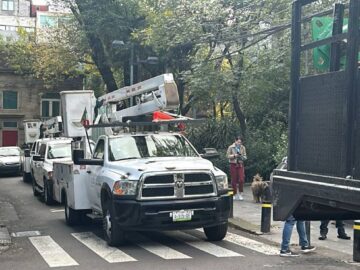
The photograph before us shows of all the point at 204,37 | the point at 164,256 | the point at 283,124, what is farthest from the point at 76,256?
the point at 283,124

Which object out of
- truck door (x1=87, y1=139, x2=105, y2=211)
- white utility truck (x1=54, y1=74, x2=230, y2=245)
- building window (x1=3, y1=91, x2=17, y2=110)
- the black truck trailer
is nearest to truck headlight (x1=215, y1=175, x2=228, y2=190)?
white utility truck (x1=54, y1=74, x2=230, y2=245)

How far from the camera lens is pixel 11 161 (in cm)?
2784

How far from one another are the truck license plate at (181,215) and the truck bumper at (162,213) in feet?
0.15

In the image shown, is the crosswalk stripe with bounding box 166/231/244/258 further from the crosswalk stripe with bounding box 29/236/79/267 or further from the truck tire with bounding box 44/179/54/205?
the truck tire with bounding box 44/179/54/205

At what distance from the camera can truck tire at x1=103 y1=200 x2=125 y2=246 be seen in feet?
31.1

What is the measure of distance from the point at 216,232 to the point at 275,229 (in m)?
1.92

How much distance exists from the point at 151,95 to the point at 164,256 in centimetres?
375

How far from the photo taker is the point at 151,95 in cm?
1152

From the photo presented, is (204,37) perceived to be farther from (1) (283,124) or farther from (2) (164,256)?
(2) (164,256)

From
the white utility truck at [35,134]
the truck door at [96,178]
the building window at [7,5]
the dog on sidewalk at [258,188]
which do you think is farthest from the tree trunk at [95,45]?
the building window at [7,5]

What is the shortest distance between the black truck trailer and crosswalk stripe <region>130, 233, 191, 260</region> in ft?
14.3

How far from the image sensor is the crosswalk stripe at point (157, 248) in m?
8.95

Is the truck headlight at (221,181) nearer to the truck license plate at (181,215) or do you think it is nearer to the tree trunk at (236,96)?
the truck license plate at (181,215)

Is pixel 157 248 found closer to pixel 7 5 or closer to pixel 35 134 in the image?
pixel 35 134
